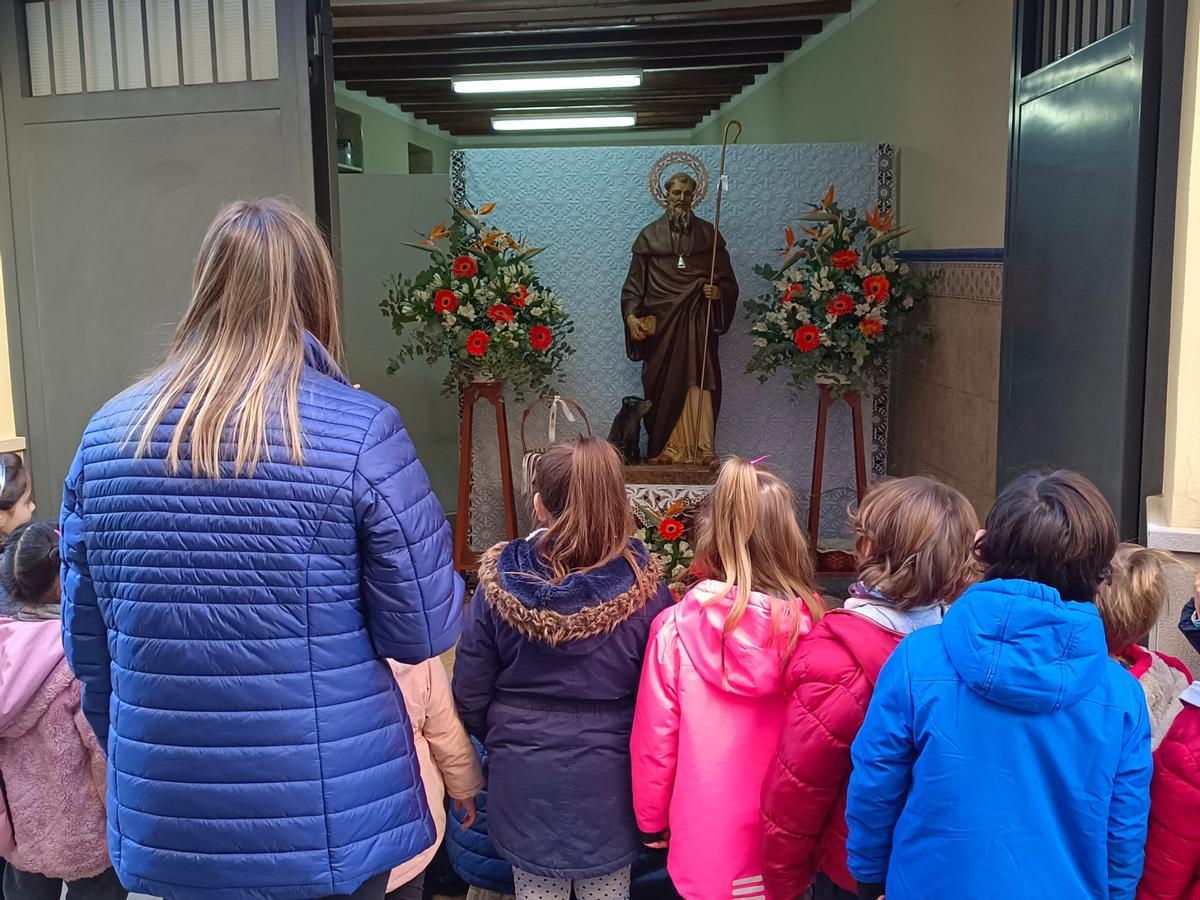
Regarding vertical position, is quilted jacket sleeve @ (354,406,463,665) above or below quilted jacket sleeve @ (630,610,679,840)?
above

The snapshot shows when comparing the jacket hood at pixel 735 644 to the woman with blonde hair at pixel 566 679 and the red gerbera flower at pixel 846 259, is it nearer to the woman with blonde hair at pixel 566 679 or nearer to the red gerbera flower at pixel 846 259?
the woman with blonde hair at pixel 566 679

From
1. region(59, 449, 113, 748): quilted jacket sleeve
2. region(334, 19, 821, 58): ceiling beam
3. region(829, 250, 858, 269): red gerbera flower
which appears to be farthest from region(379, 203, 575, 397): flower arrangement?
region(59, 449, 113, 748): quilted jacket sleeve

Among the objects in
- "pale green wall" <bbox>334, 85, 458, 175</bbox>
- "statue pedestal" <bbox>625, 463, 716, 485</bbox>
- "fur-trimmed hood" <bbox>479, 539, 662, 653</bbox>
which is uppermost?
"pale green wall" <bbox>334, 85, 458, 175</bbox>

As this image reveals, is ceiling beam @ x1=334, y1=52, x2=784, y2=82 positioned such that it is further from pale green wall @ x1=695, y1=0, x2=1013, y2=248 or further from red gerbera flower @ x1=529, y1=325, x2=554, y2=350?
red gerbera flower @ x1=529, y1=325, x2=554, y2=350

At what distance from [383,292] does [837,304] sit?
3364 millimetres

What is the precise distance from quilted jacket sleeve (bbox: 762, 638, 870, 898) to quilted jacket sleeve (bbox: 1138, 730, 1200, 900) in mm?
416

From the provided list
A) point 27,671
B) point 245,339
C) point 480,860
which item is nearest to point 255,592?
point 245,339

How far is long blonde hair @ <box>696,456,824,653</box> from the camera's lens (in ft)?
6.39

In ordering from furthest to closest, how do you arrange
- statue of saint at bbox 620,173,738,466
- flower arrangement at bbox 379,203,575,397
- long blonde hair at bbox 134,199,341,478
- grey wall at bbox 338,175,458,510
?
grey wall at bbox 338,175,458,510 → statue of saint at bbox 620,173,738,466 → flower arrangement at bbox 379,203,575,397 → long blonde hair at bbox 134,199,341,478

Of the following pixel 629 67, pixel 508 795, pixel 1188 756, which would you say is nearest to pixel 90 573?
pixel 508 795

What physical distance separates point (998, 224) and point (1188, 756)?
314 centimetres

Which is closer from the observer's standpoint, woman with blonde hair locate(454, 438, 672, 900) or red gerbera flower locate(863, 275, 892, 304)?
woman with blonde hair locate(454, 438, 672, 900)

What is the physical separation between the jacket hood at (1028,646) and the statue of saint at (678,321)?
385 centimetres

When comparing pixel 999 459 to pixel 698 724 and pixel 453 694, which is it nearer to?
pixel 698 724
